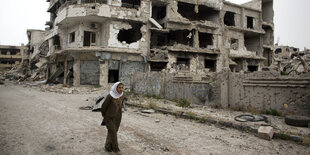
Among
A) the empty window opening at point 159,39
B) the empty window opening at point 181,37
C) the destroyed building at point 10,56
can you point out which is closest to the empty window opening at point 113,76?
the empty window opening at point 159,39

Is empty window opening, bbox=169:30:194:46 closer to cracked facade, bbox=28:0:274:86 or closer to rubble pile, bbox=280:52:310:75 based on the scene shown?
cracked facade, bbox=28:0:274:86

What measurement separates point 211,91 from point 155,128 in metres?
4.42

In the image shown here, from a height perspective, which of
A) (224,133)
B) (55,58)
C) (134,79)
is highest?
(55,58)

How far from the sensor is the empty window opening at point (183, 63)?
20450mm

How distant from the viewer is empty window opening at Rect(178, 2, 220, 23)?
74.8 feet

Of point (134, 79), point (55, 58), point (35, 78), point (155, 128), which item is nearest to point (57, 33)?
point (55, 58)

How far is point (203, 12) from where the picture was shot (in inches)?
969

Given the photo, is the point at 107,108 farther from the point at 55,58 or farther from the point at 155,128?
the point at 55,58

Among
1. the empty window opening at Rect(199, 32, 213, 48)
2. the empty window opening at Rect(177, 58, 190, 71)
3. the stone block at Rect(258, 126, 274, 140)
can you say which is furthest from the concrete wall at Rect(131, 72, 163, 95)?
the empty window opening at Rect(199, 32, 213, 48)

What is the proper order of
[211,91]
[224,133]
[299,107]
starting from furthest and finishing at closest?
[211,91] → [299,107] → [224,133]

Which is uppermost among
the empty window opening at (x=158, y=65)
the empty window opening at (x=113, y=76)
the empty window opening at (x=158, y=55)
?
the empty window opening at (x=158, y=55)

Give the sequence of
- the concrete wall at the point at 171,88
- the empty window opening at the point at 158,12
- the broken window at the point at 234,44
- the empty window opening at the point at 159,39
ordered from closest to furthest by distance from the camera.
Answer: the concrete wall at the point at 171,88 < the empty window opening at the point at 159,39 < the empty window opening at the point at 158,12 < the broken window at the point at 234,44

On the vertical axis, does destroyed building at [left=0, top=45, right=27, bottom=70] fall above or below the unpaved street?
above

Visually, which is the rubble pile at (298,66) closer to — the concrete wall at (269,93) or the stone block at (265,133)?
the concrete wall at (269,93)
